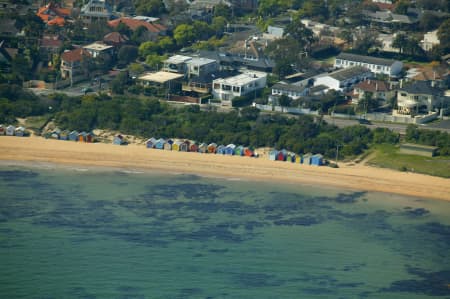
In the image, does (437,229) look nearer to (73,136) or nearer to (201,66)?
(73,136)

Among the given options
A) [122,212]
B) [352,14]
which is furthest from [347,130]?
[352,14]

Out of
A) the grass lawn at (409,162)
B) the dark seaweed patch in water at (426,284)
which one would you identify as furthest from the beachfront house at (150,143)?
the dark seaweed patch in water at (426,284)

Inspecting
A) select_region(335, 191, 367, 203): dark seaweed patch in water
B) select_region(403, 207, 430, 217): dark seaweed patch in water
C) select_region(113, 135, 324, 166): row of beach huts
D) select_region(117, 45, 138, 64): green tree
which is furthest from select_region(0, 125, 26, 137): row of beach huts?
select_region(403, 207, 430, 217): dark seaweed patch in water

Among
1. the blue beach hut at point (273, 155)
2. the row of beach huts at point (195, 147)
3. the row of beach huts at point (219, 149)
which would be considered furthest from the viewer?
the row of beach huts at point (195, 147)

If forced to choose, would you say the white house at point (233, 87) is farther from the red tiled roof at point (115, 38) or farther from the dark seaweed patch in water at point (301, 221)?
the dark seaweed patch in water at point (301, 221)

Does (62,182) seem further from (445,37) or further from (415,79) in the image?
(445,37)

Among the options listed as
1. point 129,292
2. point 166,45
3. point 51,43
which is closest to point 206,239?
point 129,292
